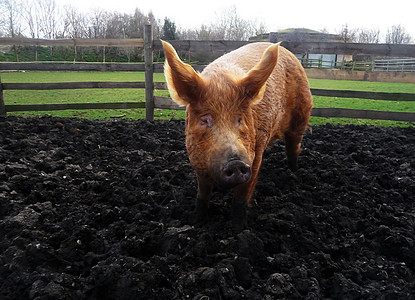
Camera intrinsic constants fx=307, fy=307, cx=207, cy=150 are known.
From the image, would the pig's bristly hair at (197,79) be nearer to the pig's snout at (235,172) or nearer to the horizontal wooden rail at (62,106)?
the pig's snout at (235,172)

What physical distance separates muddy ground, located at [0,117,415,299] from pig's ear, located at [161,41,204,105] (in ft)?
4.21

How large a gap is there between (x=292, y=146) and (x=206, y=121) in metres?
2.51

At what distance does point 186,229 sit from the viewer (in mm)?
2949

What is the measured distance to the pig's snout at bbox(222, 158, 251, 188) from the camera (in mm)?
2277

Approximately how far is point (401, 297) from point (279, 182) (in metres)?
2.26

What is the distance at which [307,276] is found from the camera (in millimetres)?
2518

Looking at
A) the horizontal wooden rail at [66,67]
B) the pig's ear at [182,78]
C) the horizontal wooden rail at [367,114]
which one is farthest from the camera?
the horizontal wooden rail at [66,67]

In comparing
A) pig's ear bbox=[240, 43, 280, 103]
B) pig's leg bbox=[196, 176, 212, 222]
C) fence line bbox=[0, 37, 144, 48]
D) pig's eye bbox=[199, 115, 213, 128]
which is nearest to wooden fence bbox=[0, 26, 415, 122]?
fence line bbox=[0, 37, 144, 48]

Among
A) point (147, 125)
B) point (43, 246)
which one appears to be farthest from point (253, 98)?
point (147, 125)

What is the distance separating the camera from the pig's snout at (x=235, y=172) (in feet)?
7.47

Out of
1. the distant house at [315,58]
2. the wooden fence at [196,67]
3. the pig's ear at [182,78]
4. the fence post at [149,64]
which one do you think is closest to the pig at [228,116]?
the pig's ear at [182,78]

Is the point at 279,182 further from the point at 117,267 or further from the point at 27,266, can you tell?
the point at 27,266

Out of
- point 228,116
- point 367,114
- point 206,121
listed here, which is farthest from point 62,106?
point 367,114

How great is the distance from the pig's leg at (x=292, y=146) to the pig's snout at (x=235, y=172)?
2.59m
